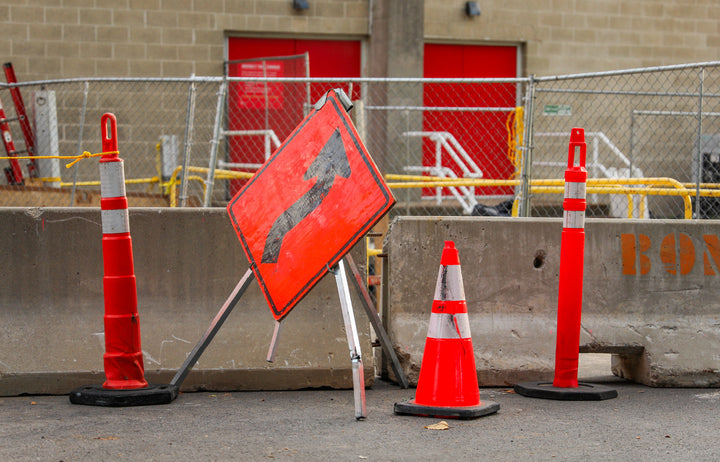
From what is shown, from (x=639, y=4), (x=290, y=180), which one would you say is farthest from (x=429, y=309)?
(x=639, y=4)

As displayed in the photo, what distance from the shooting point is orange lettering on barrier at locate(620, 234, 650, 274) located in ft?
21.4

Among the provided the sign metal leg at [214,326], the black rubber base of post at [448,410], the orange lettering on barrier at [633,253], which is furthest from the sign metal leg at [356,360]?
the orange lettering on barrier at [633,253]

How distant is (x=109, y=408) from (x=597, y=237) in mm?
3348

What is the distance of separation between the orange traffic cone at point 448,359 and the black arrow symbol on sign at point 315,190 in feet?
2.46

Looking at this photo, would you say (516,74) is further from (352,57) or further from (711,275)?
(711,275)

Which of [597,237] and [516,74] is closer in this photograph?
[597,237]

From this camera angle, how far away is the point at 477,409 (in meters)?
5.19

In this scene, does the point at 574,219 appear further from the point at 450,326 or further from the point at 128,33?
the point at 128,33

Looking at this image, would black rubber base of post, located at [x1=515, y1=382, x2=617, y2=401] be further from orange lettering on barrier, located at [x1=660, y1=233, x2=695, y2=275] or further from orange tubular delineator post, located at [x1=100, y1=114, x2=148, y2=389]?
orange tubular delineator post, located at [x1=100, y1=114, x2=148, y2=389]

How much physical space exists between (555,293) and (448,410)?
5.35 feet

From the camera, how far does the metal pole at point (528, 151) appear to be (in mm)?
8062

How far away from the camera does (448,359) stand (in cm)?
529

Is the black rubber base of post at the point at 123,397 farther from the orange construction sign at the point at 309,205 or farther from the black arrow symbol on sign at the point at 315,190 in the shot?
the black arrow symbol on sign at the point at 315,190

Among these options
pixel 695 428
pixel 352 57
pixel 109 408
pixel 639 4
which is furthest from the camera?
pixel 639 4
